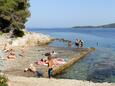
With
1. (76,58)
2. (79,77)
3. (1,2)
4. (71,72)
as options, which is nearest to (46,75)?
(79,77)

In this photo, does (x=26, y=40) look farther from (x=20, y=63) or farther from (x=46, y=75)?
(x=46, y=75)

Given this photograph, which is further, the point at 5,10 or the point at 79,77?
the point at 5,10

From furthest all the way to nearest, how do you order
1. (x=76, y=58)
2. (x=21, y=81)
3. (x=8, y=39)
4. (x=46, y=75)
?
(x=8, y=39) → (x=76, y=58) → (x=46, y=75) → (x=21, y=81)

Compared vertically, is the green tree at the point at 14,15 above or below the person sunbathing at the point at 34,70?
above

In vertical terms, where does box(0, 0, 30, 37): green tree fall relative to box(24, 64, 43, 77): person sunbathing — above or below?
above

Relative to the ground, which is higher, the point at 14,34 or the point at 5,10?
the point at 5,10

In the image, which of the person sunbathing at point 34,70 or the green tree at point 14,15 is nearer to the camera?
the person sunbathing at point 34,70

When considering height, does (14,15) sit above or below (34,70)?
above

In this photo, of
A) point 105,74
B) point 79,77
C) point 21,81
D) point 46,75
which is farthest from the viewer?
point 105,74

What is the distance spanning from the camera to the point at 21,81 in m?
26.3

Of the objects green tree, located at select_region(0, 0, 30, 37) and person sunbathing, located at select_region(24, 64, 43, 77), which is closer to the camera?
person sunbathing, located at select_region(24, 64, 43, 77)

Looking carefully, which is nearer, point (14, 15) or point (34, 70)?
point (34, 70)

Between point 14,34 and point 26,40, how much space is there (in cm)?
346

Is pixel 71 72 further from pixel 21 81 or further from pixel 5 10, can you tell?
pixel 5 10
